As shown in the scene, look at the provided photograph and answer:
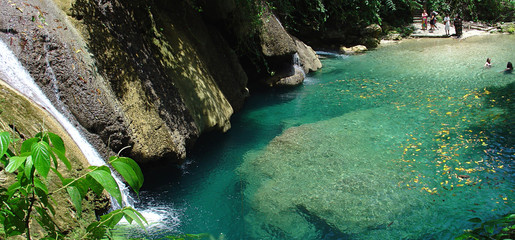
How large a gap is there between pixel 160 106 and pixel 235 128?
329 centimetres

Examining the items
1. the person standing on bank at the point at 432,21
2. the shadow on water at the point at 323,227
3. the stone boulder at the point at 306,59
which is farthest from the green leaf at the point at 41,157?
the person standing on bank at the point at 432,21

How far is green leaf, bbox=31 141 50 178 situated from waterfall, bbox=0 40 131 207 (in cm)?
396

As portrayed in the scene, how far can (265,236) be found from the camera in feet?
17.6

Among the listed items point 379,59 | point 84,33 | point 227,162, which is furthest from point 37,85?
point 379,59

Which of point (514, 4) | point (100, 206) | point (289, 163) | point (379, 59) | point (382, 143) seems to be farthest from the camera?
point (514, 4)

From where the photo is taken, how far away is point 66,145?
4570mm

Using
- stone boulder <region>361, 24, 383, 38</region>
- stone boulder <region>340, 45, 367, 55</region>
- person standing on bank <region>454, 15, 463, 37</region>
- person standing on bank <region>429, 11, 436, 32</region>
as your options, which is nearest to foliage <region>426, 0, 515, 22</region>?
person standing on bank <region>429, 11, 436, 32</region>

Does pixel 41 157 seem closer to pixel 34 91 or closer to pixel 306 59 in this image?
pixel 34 91

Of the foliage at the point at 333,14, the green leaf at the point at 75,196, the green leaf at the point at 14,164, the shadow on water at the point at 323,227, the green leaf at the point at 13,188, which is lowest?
the shadow on water at the point at 323,227

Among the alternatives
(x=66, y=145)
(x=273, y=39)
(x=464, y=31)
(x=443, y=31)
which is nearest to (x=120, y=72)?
(x=66, y=145)

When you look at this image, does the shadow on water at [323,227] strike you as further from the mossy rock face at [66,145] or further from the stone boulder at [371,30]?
the stone boulder at [371,30]

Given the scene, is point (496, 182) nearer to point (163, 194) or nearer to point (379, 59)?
point (163, 194)

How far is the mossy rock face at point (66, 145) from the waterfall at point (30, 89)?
236mm

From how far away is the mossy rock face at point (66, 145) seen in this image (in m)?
3.76
